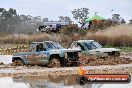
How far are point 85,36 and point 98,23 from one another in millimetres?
8865

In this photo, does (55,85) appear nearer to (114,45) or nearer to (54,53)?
(54,53)

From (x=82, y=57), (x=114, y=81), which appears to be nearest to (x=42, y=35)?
(x=82, y=57)

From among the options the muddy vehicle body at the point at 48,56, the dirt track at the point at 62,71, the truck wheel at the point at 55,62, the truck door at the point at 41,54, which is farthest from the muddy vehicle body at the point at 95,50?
the dirt track at the point at 62,71

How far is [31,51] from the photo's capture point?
86.2 feet

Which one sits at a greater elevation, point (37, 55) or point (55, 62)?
point (37, 55)

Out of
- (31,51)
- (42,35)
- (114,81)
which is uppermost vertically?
(114,81)

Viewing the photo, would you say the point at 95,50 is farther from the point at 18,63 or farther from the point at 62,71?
the point at 62,71

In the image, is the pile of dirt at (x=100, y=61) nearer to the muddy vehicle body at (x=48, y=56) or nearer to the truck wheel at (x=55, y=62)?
the muddy vehicle body at (x=48, y=56)

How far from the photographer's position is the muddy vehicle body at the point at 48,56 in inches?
960

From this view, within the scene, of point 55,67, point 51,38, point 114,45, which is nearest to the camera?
point 55,67

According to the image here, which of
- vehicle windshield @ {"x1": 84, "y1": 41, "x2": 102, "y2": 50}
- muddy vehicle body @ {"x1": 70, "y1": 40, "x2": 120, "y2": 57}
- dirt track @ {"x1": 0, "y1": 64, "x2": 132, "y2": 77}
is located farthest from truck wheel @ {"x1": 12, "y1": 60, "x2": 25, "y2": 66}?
vehicle windshield @ {"x1": 84, "y1": 41, "x2": 102, "y2": 50}

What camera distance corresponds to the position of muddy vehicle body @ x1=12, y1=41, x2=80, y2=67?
24375 millimetres

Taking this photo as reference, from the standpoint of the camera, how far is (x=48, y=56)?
24828mm

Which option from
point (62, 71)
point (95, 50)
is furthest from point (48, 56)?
point (95, 50)
